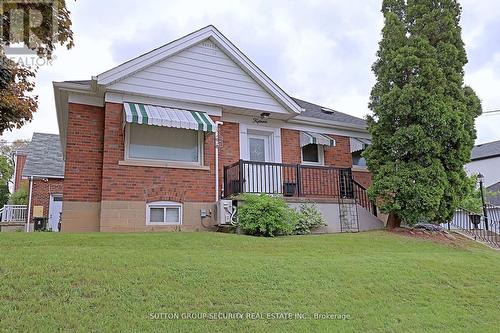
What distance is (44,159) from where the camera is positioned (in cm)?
2483

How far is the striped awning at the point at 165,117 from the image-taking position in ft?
32.9

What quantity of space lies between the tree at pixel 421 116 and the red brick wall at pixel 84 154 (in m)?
8.25

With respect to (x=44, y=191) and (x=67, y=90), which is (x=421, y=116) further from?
(x=44, y=191)

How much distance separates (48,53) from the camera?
24.9ft

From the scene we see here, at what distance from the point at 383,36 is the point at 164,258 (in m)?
10.6

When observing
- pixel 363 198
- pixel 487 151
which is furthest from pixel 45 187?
pixel 487 151

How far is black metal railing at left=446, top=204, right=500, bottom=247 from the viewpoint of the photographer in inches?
486

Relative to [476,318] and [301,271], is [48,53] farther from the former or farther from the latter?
[476,318]

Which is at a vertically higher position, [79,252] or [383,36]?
[383,36]

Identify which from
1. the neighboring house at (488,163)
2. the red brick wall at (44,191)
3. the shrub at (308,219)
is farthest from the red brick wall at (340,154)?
the neighboring house at (488,163)

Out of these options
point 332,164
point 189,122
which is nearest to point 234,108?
point 189,122

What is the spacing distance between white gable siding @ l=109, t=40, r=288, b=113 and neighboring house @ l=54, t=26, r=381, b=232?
3 centimetres

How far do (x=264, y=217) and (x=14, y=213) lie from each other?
19245 mm

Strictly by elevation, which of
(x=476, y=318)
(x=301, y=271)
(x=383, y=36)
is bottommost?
(x=476, y=318)
